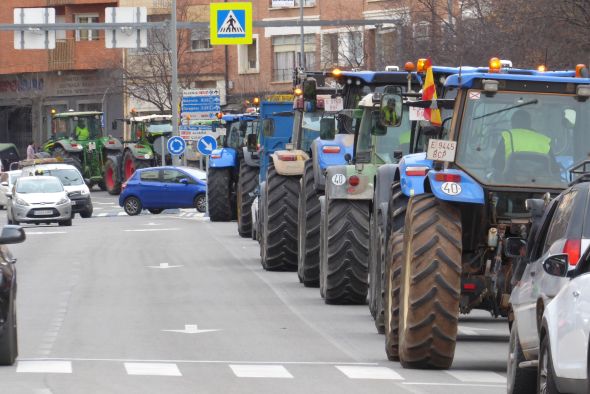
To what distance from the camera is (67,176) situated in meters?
53.9

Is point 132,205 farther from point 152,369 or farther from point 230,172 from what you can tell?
point 152,369

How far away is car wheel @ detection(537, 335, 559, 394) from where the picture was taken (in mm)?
9508

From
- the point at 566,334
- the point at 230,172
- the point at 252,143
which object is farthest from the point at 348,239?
the point at 230,172

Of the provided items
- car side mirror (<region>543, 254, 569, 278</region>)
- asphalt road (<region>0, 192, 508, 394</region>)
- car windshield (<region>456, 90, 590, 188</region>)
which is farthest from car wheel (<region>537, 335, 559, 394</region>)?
car windshield (<region>456, 90, 590, 188</region>)

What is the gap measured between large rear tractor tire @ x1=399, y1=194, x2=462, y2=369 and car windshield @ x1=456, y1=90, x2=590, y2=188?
80 centimetres

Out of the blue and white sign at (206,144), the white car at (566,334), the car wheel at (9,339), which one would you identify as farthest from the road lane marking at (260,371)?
the blue and white sign at (206,144)

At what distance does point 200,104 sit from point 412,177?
37.5m

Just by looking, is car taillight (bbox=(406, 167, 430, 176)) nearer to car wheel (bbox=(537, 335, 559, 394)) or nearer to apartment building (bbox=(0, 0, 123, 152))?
car wheel (bbox=(537, 335, 559, 394))

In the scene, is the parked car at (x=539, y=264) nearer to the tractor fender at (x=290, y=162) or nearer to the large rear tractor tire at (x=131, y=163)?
the tractor fender at (x=290, y=162)

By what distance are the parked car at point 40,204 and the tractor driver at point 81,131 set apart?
2202 centimetres

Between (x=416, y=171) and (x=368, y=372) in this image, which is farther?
(x=416, y=171)

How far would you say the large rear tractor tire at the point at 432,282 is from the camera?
13508 millimetres

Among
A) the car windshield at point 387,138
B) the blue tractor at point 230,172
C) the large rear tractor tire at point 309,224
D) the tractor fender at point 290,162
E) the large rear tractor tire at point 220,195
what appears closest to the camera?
the car windshield at point 387,138

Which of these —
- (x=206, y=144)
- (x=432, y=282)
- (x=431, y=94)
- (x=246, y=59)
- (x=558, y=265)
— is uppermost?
(x=246, y=59)
